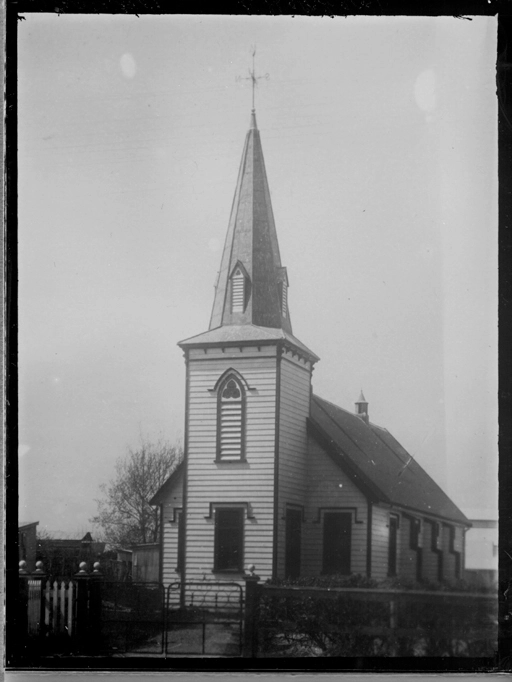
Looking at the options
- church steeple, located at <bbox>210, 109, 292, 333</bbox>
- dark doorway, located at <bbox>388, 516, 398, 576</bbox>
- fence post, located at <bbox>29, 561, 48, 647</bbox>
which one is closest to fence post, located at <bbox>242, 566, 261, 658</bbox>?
dark doorway, located at <bbox>388, 516, 398, 576</bbox>

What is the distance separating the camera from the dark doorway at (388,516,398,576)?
364 cm

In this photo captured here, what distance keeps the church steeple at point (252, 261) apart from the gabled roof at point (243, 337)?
0.08 ft

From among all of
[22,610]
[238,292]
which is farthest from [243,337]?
[22,610]

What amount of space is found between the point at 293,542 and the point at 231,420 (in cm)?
65

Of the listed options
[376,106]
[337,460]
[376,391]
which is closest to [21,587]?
[337,460]

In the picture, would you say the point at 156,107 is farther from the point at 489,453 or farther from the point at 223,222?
the point at 489,453

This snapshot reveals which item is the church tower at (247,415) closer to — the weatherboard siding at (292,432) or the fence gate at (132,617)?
the weatherboard siding at (292,432)

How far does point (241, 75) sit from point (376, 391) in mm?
1578

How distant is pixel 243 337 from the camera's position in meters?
3.92

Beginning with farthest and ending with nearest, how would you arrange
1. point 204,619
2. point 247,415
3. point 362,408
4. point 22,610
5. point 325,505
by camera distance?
point 247,415 < point 325,505 < point 362,408 < point 204,619 < point 22,610

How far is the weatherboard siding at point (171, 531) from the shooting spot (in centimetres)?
368

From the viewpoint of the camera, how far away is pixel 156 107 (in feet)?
11.8

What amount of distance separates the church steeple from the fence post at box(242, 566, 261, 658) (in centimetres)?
119

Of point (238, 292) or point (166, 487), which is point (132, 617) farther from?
point (238, 292)
